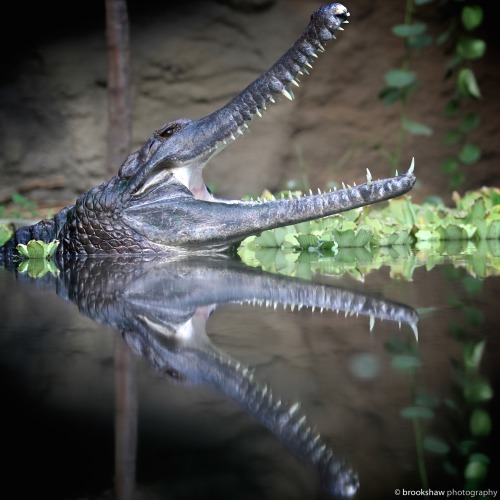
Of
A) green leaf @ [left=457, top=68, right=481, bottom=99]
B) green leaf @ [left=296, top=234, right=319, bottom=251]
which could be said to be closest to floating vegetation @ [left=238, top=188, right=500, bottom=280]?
green leaf @ [left=296, top=234, right=319, bottom=251]

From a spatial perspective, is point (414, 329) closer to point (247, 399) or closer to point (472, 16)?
point (247, 399)

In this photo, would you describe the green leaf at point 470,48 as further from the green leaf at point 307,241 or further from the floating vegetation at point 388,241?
the green leaf at point 307,241

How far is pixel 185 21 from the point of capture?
8.59 meters

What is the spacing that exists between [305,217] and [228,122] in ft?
1.98

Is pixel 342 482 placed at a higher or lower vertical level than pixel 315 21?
lower

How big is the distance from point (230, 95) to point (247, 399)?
7.71 meters

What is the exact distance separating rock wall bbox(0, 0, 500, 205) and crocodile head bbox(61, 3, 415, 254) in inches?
152

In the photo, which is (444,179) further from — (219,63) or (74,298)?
(74,298)

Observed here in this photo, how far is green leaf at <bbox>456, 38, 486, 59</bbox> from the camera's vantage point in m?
7.15

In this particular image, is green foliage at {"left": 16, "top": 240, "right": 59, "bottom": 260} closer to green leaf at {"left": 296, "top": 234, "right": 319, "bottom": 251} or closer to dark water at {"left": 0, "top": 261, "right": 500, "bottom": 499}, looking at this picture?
green leaf at {"left": 296, "top": 234, "right": 319, "bottom": 251}

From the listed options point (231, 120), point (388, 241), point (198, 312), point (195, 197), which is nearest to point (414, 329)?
point (198, 312)

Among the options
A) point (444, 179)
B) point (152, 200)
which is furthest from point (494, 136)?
point (152, 200)

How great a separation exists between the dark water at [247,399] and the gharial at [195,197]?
1.45 meters

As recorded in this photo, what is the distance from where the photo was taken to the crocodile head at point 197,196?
3818 mm
